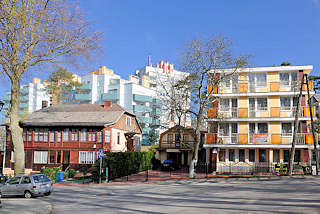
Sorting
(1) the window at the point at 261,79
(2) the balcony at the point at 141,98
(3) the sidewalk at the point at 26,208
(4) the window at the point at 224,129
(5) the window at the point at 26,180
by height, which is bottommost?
(3) the sidewalk at the point at 26,208

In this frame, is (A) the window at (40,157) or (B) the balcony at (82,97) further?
(B) the balcony at (82,97)

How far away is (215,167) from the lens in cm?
3303

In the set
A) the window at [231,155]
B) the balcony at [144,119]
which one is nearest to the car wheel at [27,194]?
the window at [231,155]

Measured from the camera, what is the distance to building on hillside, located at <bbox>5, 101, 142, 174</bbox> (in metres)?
39.6

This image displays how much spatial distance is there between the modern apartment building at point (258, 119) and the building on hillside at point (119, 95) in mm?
39043

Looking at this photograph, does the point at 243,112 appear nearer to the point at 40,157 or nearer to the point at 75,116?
the point at 75,116

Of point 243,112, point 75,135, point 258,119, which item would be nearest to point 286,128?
point 258,119

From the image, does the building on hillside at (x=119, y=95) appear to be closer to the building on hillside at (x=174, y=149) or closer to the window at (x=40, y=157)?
the building on hillside at (x=174, y=149)

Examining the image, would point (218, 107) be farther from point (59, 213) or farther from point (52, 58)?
point (59, 213)

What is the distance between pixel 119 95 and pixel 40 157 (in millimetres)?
37465

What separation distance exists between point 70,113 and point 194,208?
33064mm

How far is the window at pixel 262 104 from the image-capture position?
110 ft

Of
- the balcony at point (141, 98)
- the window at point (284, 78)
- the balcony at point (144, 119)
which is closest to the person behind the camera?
the window at point (284, 78)

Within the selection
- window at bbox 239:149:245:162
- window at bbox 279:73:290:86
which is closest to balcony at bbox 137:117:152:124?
window at bbox 239:149:245:162
